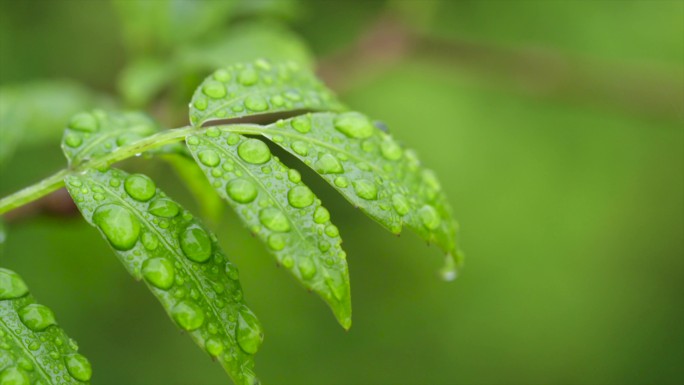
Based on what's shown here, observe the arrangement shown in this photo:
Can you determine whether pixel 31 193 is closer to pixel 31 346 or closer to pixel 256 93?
pixel 31 346

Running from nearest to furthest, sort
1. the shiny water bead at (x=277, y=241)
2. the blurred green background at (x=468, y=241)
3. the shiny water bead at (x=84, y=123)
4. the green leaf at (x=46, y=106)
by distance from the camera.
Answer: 1. the shiny water bead at (x=277, y=241)
2. the shiny water bead at (x=84, y=123)
3. the green leaf at (x=46, y=106)
4. the blurred green background at (x=468, y=241)

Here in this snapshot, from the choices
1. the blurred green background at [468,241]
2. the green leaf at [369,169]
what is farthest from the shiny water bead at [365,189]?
the blurred green background at [468,241]

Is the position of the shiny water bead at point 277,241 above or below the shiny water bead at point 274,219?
below

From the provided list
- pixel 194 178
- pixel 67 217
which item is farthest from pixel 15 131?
pixel 194 178

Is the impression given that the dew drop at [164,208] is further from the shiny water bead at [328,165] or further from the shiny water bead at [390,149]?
the shiny water bead at [390,149]

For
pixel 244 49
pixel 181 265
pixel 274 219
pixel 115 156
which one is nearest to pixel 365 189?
pixel 274 219

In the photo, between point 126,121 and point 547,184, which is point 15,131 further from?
point 547,184

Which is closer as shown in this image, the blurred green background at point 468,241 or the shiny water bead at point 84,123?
the shiny water bead at point 84,123

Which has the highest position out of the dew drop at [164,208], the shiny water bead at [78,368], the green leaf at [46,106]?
the green leaf at [46,106]
